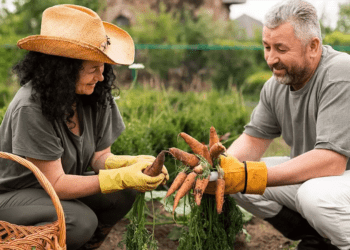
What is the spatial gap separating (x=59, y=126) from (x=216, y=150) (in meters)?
0.82

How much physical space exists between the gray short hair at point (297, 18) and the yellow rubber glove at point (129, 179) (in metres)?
1.04

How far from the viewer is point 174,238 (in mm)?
3215

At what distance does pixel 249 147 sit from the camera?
3.11 metres

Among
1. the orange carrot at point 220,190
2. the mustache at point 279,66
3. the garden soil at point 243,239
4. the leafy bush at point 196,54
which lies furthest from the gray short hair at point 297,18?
the leafy bush at point 196,54

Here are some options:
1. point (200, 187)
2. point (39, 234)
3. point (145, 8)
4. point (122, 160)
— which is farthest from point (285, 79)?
point (145, 8)

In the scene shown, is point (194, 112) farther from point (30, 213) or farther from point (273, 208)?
point (30, 213)

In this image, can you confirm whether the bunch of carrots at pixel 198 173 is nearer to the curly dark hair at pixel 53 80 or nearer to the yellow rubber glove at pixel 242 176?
the yellow rubber glove at pixel 242 176

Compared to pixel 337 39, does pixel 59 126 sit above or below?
above

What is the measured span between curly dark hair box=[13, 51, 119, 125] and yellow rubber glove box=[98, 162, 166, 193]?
0.37 meters

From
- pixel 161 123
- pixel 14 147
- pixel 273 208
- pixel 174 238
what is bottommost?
pixel 174 238

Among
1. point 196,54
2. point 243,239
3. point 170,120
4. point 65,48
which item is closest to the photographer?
point 65,48

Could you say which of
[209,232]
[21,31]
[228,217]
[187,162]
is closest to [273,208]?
[228,217]

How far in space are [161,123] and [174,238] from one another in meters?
1.18

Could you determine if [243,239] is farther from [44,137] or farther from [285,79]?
[44,137]
